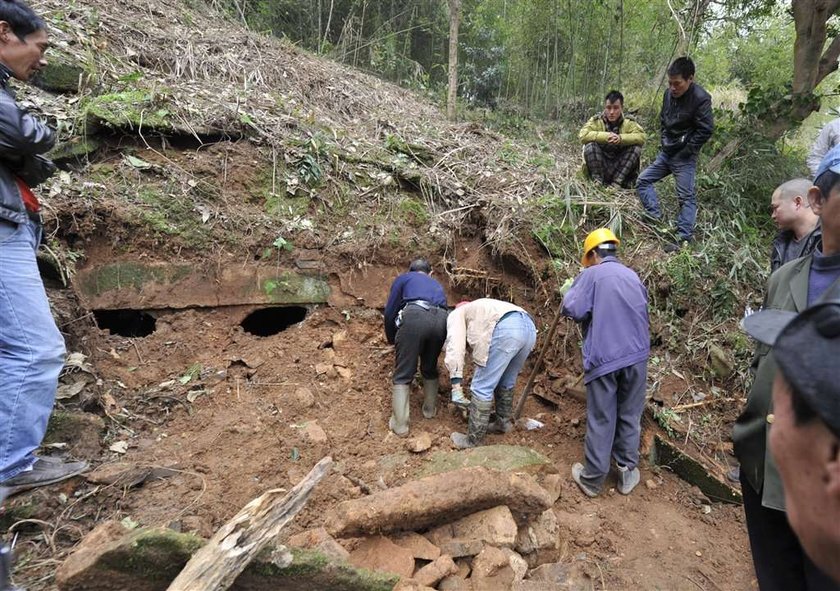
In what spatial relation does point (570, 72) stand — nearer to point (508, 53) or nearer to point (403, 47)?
point (508, 53)

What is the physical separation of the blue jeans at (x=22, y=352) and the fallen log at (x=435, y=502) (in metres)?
1.55

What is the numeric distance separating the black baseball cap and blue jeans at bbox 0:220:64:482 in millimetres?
2746

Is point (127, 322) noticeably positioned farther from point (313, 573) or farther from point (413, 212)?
point (313, 573)

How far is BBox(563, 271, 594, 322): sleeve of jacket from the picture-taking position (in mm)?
3412

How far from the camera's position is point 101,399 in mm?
3381

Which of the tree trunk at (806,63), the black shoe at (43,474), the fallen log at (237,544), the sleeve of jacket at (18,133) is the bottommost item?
the black shoe at (43,474)

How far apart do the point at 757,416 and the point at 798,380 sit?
4.45 ft

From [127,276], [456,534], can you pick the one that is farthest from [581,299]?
[127,276]

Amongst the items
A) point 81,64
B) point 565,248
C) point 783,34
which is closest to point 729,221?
point 565,248

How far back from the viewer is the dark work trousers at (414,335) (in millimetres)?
3855

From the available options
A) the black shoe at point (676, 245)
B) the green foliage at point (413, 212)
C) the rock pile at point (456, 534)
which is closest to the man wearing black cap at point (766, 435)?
the rock pile at point (456, 534)

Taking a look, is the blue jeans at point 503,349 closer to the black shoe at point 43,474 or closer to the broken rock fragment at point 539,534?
the broken rock fragment at point 539,534

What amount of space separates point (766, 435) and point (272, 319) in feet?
13.9

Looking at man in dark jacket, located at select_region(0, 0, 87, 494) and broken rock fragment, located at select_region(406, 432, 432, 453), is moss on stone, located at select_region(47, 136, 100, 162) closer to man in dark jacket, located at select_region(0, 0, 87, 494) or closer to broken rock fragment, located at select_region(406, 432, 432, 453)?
man in dark jacket, located at select_region(0, 0, 87, 494)
